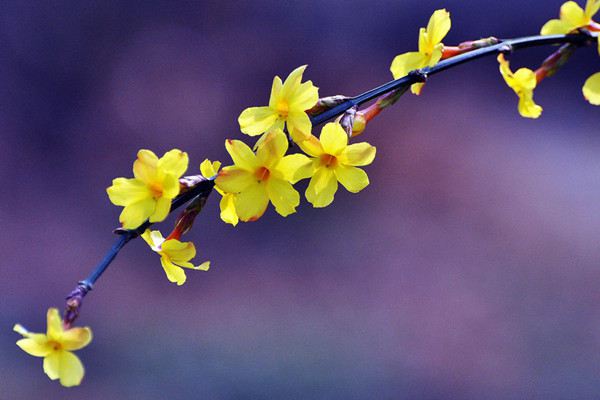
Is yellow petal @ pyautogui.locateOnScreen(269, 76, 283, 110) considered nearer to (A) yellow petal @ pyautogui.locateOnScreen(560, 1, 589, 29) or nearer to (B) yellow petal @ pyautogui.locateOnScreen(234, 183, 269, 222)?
(B) yellow petal @ pyautogui.locateOnScreen(234, 183, 269, 222)

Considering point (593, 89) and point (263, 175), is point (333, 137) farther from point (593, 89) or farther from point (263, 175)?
point (593, 89)

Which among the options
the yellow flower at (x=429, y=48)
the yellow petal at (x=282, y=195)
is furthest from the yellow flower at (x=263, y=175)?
the yellow flower at (x=429, y=48)

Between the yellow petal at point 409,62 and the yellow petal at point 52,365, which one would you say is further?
the yellow petal at point 409,62

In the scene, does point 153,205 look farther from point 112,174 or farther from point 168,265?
point 112,174

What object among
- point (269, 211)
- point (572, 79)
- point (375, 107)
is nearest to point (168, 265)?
point (375, 107)

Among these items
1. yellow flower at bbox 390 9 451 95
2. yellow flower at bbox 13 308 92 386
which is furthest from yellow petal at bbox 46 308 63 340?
yellow flower at bbox 390 9 451 95

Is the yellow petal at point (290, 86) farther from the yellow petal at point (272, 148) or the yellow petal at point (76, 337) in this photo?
the yellow petal at point (76, 337)
